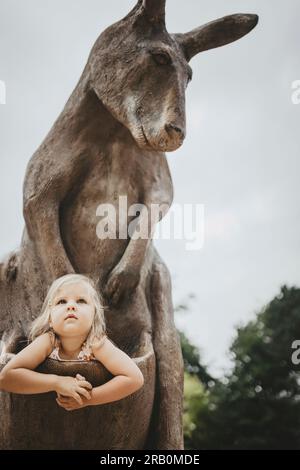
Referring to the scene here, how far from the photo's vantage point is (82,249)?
356cm

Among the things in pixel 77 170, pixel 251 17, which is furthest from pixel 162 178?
pixel 251 17

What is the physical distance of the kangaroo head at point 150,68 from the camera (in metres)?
3.12

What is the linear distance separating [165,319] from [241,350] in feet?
60.4

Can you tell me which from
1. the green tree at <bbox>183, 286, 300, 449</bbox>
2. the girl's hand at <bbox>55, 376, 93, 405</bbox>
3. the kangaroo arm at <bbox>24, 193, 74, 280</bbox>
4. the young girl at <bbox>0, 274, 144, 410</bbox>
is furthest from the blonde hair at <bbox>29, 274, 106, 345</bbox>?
the green tree at <bbox>183, 286, 300, 449</bbox>

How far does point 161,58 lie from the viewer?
3.29m

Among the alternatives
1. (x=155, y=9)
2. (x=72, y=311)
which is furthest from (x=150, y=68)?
(x=72, y=311)

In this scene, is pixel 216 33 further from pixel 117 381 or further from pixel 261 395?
pixel 261 395

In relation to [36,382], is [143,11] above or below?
above

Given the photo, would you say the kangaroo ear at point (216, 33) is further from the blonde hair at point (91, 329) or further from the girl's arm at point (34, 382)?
the girl's arm at point (34, 382)

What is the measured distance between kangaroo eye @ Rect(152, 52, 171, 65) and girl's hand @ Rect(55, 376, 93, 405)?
6.61ft

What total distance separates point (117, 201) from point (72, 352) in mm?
1397

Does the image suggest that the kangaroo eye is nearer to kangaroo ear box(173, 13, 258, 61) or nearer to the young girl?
kangaroo ear box(173, 13, 258, 61)

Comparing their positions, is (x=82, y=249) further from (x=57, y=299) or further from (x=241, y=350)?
(x=241, y=350)

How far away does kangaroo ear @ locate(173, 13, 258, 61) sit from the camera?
358 cm
